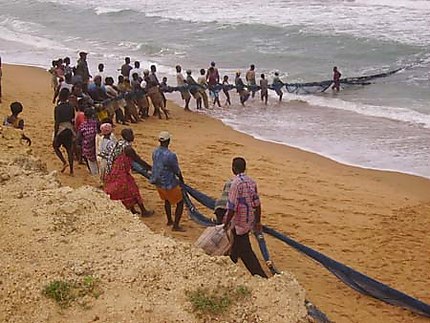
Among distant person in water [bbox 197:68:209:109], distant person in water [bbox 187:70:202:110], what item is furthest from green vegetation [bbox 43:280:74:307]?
distant person in water [bbox 197:68:209:109]

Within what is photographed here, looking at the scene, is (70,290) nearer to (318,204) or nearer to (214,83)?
(318,204)

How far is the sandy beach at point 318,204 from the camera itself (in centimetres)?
832

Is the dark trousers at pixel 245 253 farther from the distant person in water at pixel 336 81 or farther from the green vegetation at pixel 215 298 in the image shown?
the distant person in water at pixel 336 81

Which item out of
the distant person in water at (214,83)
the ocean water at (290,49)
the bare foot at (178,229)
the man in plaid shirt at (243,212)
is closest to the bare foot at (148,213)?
the bare foot at (178,229)

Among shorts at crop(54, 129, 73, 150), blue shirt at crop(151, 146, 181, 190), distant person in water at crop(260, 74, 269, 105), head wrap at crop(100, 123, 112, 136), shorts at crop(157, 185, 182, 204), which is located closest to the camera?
blue shirt at crop(151, 146, 181, 190)

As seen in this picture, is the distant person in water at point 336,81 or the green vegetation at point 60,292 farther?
the distant person in water at point 336,81

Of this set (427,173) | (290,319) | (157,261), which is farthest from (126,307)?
(427,173)

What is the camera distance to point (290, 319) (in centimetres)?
534

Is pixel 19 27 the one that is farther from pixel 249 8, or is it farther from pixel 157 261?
pixel 157 261

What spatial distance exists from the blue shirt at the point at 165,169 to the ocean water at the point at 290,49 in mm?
6082

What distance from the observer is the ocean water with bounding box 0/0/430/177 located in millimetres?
16375

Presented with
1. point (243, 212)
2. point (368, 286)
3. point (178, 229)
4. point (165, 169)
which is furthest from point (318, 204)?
point (243, 212)

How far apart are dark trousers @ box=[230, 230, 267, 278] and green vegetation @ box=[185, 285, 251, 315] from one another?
190 cm

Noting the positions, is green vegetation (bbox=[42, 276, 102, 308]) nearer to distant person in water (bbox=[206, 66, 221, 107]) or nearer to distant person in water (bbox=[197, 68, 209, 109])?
distant person in water (bbox=[197, 68, 209, 109])
